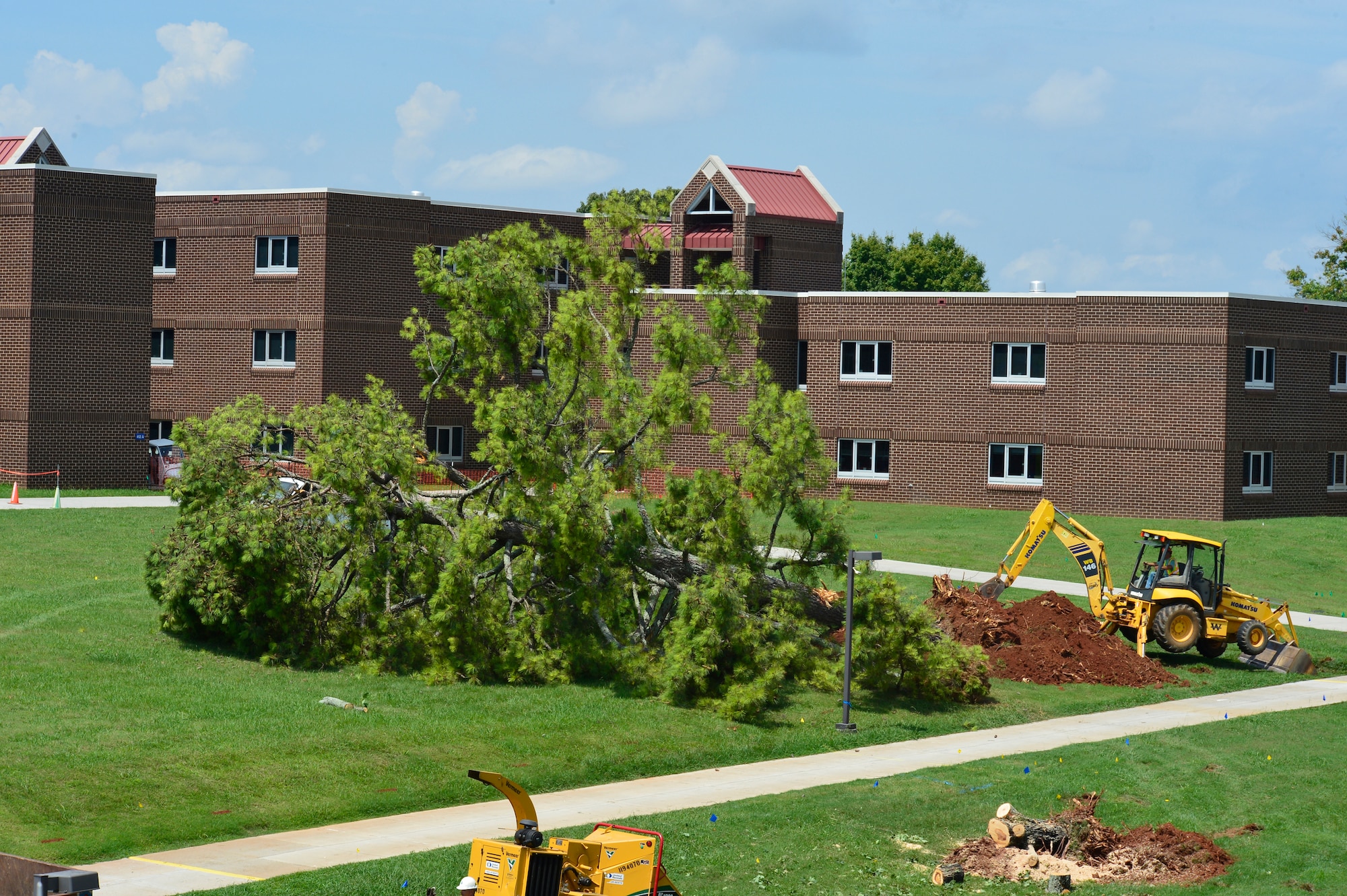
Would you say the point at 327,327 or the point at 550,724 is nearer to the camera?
the point at 550,724

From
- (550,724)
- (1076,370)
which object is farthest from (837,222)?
(550,724)

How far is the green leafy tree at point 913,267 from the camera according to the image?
8938 cm

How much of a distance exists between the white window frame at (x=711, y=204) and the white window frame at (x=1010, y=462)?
1351 centimetres

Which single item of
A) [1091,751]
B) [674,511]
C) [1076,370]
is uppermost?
[1076,370]

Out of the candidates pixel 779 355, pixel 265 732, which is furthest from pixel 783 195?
pixel 265 732

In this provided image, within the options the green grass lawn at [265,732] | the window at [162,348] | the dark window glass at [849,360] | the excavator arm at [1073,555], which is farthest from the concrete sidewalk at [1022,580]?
the window at [162,348]

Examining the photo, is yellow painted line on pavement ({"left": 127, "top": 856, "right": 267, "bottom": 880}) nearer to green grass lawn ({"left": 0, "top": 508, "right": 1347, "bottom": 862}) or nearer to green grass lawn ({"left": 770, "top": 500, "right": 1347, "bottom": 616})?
green grass lawn ({"left": 0, "top": 508, "right": 1347, "bottom": 862})

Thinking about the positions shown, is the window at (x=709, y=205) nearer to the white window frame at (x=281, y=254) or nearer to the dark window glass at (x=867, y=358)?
the dark window glass at (x=867, y=358)

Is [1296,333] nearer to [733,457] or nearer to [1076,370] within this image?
[1076,370]

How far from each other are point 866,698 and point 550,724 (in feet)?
18.1

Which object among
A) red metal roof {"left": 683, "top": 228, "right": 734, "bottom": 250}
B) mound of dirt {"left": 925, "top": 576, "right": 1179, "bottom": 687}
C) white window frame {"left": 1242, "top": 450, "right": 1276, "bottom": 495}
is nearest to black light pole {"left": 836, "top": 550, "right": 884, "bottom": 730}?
mound of dirt {"left": 925, "top": 576, "right": 1179, "bottom": 687}

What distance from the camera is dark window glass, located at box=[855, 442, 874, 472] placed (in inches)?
1897

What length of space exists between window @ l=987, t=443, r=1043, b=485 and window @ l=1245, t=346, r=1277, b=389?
20.9 feet

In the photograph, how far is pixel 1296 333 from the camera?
4544cm
